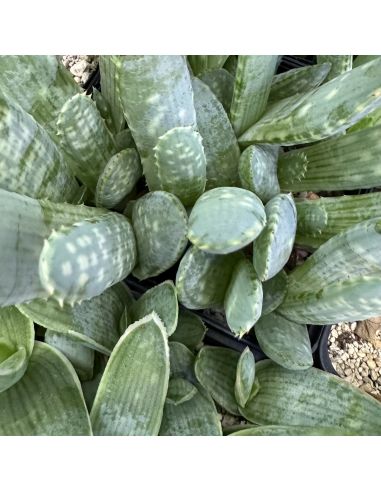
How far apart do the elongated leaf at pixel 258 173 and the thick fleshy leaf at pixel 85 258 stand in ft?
0.47

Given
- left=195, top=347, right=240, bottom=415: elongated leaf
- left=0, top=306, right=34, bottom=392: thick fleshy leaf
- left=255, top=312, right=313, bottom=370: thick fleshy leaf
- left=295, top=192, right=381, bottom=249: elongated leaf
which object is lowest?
left=195, top=347, right=240, bottom=415: elongated leaf

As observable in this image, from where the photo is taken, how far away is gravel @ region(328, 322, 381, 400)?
0.76 meters

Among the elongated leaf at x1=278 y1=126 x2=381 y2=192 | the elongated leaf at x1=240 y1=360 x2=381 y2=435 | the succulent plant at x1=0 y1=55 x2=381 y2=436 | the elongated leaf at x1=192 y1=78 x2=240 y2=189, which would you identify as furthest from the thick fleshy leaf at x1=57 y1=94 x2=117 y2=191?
the elongated leaf at x1=240 y1=360 x2=381 y2=435

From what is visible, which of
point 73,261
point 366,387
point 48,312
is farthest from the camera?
point 366,387

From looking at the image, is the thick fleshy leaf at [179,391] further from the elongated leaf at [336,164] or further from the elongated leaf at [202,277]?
the elongated leaf at [336,164]

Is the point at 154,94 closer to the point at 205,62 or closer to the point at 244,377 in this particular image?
the point at 205,62

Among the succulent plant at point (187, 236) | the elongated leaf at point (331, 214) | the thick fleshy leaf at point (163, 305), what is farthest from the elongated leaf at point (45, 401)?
the elongated leaf at point (331, 214)

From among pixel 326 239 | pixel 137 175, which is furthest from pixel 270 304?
pixel 137 175

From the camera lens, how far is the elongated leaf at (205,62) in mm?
692

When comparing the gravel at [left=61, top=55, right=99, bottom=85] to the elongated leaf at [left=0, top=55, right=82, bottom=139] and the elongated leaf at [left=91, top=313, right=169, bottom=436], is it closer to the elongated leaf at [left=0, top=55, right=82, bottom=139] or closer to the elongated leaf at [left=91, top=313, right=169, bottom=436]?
the elongated leaf at [left=0, top=55, right=82, bottom=139]

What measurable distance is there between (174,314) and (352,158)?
0.27 m

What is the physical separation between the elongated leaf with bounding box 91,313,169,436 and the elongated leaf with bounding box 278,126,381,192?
262 mm

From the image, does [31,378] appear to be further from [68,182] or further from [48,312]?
[68,182]
